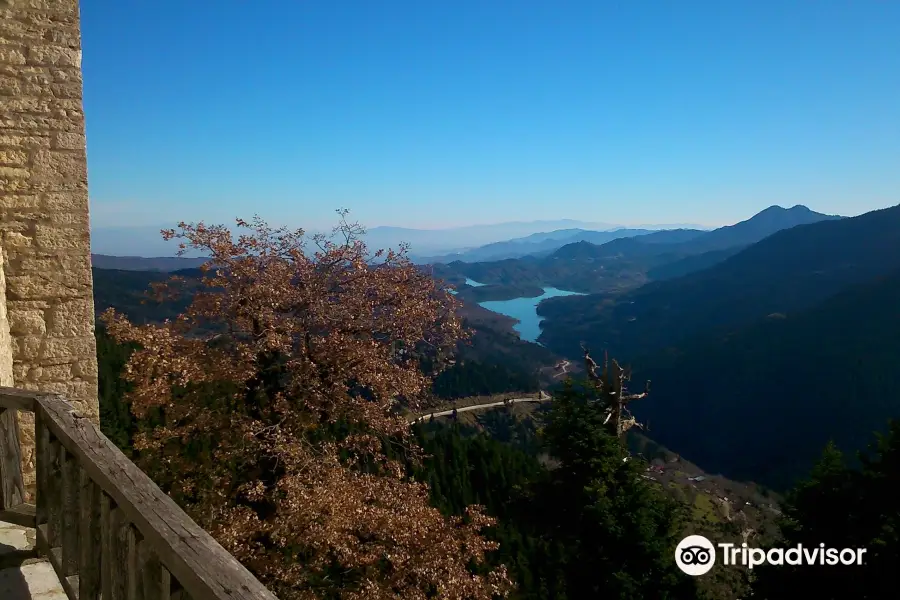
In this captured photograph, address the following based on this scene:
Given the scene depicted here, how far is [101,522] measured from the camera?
3088mm

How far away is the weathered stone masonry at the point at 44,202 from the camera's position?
5168mm

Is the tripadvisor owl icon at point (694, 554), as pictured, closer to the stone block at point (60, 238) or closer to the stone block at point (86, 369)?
the stone block at point (86, 369)

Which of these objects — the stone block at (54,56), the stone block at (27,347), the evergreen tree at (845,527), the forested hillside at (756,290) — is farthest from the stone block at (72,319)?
the forested hillside at (756,290)

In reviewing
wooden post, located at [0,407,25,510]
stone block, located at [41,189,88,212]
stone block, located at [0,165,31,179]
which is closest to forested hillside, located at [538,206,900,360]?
stone block, located at [41,189,88,212]

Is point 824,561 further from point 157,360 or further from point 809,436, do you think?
point 809,436

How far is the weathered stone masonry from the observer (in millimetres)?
5168

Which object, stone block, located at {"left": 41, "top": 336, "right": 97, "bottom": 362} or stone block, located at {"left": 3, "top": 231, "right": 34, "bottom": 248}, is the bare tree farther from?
stone block, located at {"left": 3, "top": 231, "right": 34, "bottom": 248}

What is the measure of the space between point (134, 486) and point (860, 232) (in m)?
218

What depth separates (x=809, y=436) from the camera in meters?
87.7

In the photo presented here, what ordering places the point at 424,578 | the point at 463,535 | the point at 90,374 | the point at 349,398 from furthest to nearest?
the point at 349,398
the point at 463,535
the point at 424,578
the point at 90,374

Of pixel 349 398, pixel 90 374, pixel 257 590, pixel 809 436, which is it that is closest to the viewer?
pixel 257 590

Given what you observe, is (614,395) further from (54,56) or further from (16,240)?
(54,56)

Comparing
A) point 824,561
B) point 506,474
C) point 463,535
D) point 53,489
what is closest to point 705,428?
point 506,474

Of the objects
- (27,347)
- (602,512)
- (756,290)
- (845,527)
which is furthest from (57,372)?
(756,290)
